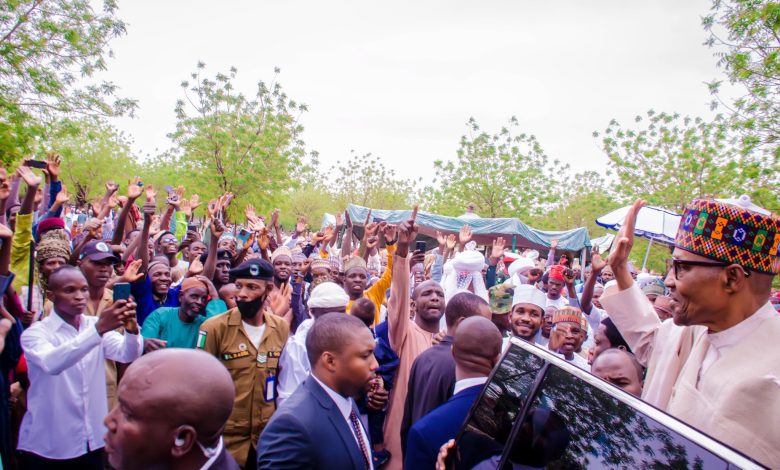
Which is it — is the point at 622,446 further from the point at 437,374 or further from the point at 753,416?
the point at 437,374

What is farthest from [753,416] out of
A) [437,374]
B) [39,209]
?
[39,209]

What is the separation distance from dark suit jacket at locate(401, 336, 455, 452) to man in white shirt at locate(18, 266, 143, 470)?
6.16 ft

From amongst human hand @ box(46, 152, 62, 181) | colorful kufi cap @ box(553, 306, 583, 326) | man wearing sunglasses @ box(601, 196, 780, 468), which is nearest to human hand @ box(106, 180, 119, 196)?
human hand @ box(46, 152, 62, 181)

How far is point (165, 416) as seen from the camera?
1.49 meters

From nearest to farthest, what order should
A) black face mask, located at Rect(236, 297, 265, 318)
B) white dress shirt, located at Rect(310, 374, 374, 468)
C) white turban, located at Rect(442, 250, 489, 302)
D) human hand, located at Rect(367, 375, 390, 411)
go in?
white dress shirt, located at Rect(310, 374, 374, 468)
human hand, located at Rect(367, 375, 390, 411)
black face mask, located at Rect(236, 297, 265, 318)
white turban, located at Rect(442, 250, 489, 302)

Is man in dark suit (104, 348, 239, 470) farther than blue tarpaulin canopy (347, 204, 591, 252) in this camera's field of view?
No

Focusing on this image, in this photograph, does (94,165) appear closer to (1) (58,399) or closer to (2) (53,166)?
(2) (53,166)

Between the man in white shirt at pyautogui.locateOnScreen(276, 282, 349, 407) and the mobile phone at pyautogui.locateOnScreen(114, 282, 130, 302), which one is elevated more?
the mobile phone at pyautogui.locateOnScreen(114, 282, 130, 302)

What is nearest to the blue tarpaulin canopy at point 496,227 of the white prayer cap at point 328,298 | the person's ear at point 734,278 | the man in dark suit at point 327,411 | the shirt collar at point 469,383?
the white prayer cap at point 328,298

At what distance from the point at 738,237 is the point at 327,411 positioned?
6.35 feet

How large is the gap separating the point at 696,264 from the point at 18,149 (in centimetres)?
1363

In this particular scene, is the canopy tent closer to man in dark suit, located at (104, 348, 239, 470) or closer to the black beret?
the black beret

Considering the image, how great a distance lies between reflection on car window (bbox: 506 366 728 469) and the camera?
1.34m

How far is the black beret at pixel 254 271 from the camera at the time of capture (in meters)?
3.74
